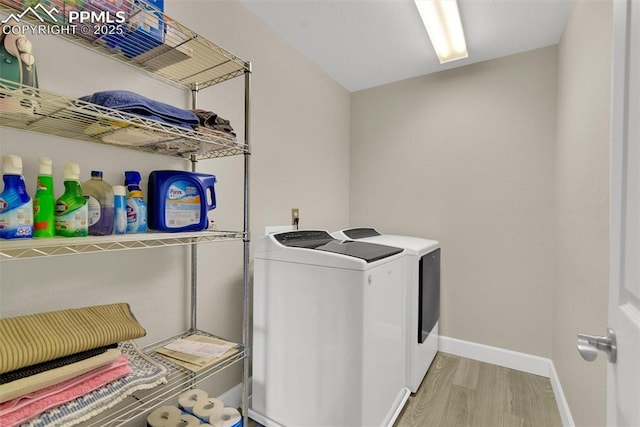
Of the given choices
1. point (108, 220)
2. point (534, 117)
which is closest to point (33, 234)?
point (108, 220)

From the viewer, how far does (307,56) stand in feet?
7.90

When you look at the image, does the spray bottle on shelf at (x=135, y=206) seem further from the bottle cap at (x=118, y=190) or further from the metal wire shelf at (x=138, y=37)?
the metal wire shelf at (x=138, y=37)

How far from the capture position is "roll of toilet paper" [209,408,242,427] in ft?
4.13

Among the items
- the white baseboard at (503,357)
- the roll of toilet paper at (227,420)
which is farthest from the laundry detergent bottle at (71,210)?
the white baseboard at (503,357)

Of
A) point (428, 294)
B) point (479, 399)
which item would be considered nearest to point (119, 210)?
point (428, 294)

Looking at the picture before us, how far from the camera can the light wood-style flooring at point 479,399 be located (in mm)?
1746

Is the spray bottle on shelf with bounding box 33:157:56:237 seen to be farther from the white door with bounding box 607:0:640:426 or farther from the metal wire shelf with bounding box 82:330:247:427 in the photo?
the white door with bounding box 607:0:640:426

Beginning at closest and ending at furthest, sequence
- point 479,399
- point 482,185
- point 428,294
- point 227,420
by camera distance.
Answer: point 227,420 < point 479,399 < point 428,294 < point 482,185

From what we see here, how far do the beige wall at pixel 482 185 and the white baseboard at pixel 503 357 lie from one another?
0.05 meters

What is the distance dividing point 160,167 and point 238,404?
1432mm

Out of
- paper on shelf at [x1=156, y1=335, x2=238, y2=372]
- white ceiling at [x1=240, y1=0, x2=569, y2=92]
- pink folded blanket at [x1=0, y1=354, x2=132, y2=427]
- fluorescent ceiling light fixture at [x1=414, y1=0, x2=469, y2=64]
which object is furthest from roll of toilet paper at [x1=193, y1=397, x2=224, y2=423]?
fluorescent ceiling light fixture at [x1=414, y1=0, x2=469, y2=64]

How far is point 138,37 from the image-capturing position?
114 centimetres

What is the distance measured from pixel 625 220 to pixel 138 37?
61.2 inches

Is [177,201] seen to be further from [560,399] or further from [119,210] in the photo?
[560,399]
